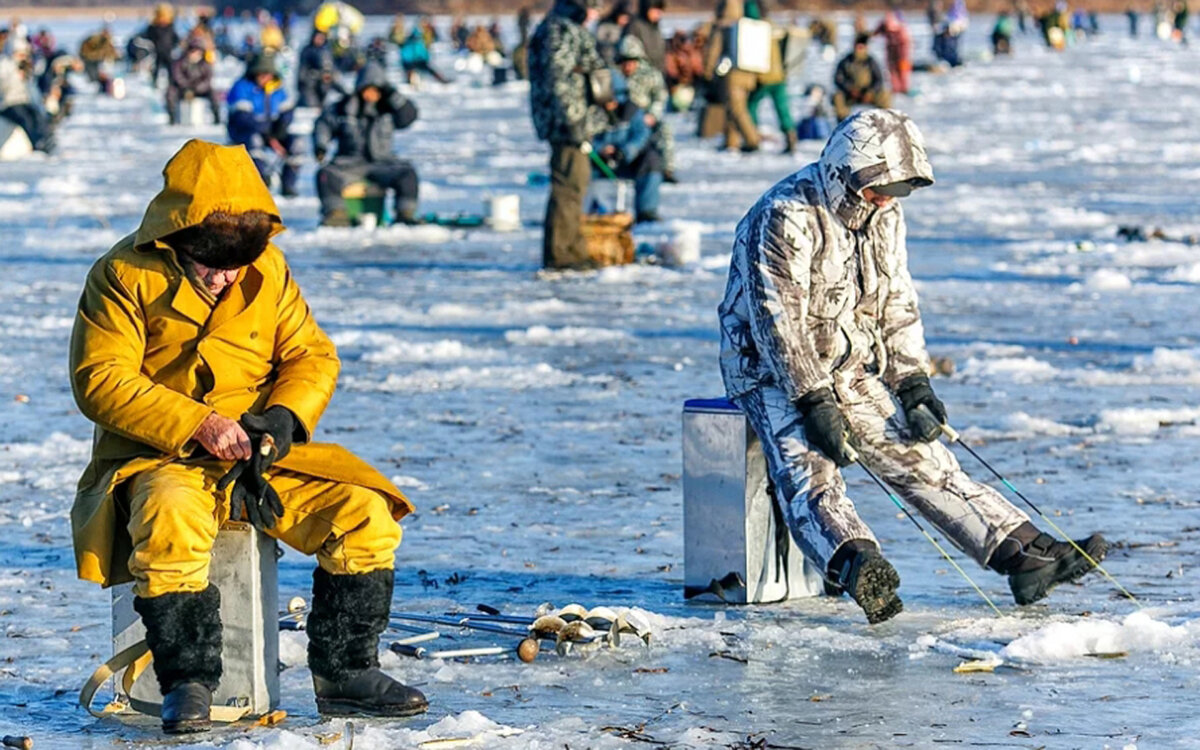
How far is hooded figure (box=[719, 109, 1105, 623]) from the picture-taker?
18.7ft

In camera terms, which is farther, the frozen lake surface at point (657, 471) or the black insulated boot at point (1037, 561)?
the black insulated boot at point (1037, 561)

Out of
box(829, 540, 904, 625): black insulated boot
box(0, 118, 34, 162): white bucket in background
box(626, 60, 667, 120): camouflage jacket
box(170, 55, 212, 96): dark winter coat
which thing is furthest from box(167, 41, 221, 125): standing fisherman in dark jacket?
box(829, 540, 904, 625): black insulated boot

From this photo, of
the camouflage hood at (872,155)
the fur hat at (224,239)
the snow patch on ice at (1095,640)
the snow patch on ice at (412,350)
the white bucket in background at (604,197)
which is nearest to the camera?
the fur hat at (224,239)

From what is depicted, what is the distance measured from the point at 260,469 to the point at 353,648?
0.48 metres

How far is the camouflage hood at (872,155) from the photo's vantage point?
5.67m

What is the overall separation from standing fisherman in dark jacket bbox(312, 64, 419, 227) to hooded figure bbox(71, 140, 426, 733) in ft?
37.6

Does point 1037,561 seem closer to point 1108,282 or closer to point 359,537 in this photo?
point 359,537

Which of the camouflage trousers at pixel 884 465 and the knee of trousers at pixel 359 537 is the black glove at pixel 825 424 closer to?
the camouflage trousers at pixel 884 465

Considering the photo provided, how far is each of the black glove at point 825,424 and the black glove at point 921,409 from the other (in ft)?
0.82

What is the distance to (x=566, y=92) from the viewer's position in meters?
13.2

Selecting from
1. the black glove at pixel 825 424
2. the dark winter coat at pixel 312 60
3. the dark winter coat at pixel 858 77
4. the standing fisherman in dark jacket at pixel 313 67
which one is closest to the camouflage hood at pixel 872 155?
the black glove at pixel 825 424

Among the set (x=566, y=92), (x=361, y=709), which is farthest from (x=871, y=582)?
(x=566, y=92)

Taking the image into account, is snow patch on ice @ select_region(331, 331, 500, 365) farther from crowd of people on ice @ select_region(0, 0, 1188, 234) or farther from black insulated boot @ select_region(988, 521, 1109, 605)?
black insulated boot @ select_region(988, 521, 1109, 605)

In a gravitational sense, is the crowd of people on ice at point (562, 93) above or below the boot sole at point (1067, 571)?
above
